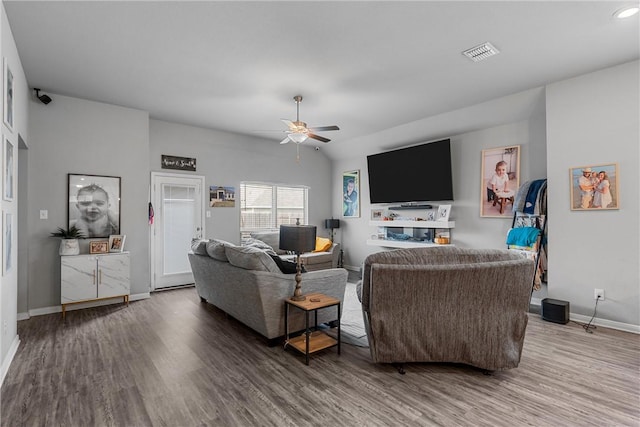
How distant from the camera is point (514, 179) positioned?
493cm

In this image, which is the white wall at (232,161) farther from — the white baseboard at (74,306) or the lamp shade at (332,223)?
the white baseboard at (74,306)

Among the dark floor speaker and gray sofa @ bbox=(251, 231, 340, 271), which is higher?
gray sofa @ bbox=(251, 231, 340, 271)

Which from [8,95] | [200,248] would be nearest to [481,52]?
[200,248]

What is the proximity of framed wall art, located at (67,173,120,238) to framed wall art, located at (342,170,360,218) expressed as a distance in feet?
15.7

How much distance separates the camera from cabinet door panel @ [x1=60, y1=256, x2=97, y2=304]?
415 cm

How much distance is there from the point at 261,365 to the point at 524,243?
3921 millimetres

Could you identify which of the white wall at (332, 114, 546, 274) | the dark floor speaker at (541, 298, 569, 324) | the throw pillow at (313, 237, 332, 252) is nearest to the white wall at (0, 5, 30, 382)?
the throw pillow at (313, 237, 332, 252)

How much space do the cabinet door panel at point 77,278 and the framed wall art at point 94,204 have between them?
492 millimetres

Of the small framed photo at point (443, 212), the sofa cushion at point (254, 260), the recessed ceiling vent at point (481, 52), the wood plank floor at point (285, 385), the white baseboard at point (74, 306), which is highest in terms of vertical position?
the recessed ceiling vent at point (481, 52)

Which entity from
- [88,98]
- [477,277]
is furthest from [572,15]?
[88,98]

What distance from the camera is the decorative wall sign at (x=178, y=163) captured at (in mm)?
5668

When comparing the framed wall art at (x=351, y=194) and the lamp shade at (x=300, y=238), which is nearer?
the lamp shade at (x=300, y=238)

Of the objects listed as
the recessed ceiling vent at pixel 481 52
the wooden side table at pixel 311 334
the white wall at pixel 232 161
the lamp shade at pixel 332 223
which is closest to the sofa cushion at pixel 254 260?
the wooden side table at pixel 311 334

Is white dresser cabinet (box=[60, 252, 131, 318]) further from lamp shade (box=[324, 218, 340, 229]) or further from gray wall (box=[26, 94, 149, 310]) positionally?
lamp shade (box=[324, 218, 340, 229])
